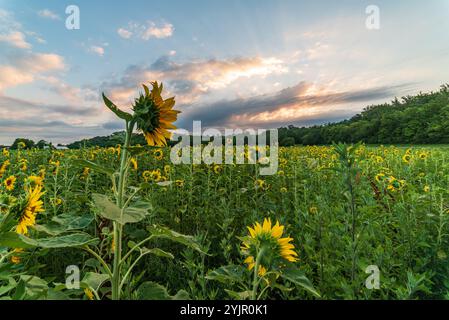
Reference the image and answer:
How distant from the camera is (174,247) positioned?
273 centimetres

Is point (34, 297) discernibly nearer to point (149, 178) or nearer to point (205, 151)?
point (149, 178)

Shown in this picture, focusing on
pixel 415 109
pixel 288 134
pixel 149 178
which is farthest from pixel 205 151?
pixel 415 109

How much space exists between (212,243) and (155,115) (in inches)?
79.7

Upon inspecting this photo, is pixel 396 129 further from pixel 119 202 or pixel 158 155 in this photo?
pixel 119 202

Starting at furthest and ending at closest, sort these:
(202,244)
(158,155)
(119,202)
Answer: (158,155), (202,244), (119,202)

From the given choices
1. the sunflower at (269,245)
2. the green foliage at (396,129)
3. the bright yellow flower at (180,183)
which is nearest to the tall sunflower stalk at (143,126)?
the sunflower at (269,245)

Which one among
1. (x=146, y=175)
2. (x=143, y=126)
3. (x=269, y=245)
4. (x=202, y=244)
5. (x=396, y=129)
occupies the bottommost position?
(x=202, y=244)

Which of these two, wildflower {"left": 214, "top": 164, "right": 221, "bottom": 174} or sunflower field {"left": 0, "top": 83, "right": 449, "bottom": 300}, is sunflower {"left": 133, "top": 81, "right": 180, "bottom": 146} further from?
wildflower {"left": 214, "top": 164, "right": 221, "bottom": 174}

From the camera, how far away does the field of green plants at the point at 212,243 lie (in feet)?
3.16

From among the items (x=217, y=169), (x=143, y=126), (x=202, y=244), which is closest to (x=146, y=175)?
(x=217, y=169)

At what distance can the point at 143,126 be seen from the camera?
3.50ft

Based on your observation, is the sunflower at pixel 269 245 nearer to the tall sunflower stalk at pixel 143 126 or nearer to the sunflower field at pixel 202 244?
the sunflower field at pixel 202 244

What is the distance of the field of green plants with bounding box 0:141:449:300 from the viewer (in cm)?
96

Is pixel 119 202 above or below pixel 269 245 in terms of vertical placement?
above
